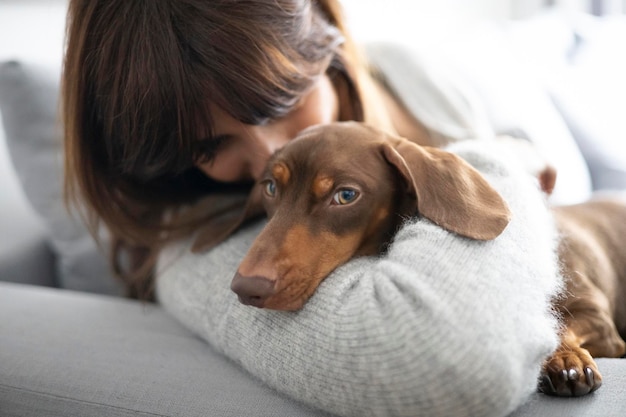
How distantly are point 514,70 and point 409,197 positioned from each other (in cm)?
148

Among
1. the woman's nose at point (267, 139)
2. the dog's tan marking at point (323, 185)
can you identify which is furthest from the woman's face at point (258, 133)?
the dog's tan marking at point (323, 185)

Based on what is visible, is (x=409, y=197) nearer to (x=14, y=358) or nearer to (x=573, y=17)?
(x=14, y=358)

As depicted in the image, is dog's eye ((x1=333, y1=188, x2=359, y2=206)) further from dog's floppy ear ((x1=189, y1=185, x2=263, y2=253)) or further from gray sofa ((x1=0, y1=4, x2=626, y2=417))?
gray sofa ((x1=0, y1=4, x2=626, y2=417))

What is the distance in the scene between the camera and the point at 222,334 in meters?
1.47

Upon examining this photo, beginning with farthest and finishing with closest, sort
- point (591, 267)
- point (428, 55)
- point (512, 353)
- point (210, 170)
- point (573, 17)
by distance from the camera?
point (573, 17) < point (428, 55) < point (210, 170) < point (591, 267) < point (512, 353)

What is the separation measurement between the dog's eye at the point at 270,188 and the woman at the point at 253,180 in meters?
0.17

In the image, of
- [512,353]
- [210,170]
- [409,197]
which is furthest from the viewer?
[210,170]

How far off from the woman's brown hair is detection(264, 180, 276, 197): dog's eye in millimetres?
171

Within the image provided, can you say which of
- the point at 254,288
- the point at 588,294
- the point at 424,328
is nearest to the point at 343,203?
the point at 254,288

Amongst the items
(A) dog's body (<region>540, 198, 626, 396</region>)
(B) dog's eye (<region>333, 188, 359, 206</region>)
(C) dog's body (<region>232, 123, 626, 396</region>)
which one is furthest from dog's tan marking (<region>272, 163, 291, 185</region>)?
(A) dog's body (<region>540, 198, 626, 396</region>)

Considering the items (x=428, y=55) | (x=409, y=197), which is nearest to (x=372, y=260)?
(x=409, y=197)

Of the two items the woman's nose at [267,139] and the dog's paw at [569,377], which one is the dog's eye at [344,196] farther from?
the dog's paw at [569,377]

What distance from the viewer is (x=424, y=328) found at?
1.05 meters

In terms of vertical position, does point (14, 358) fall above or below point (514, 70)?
below
